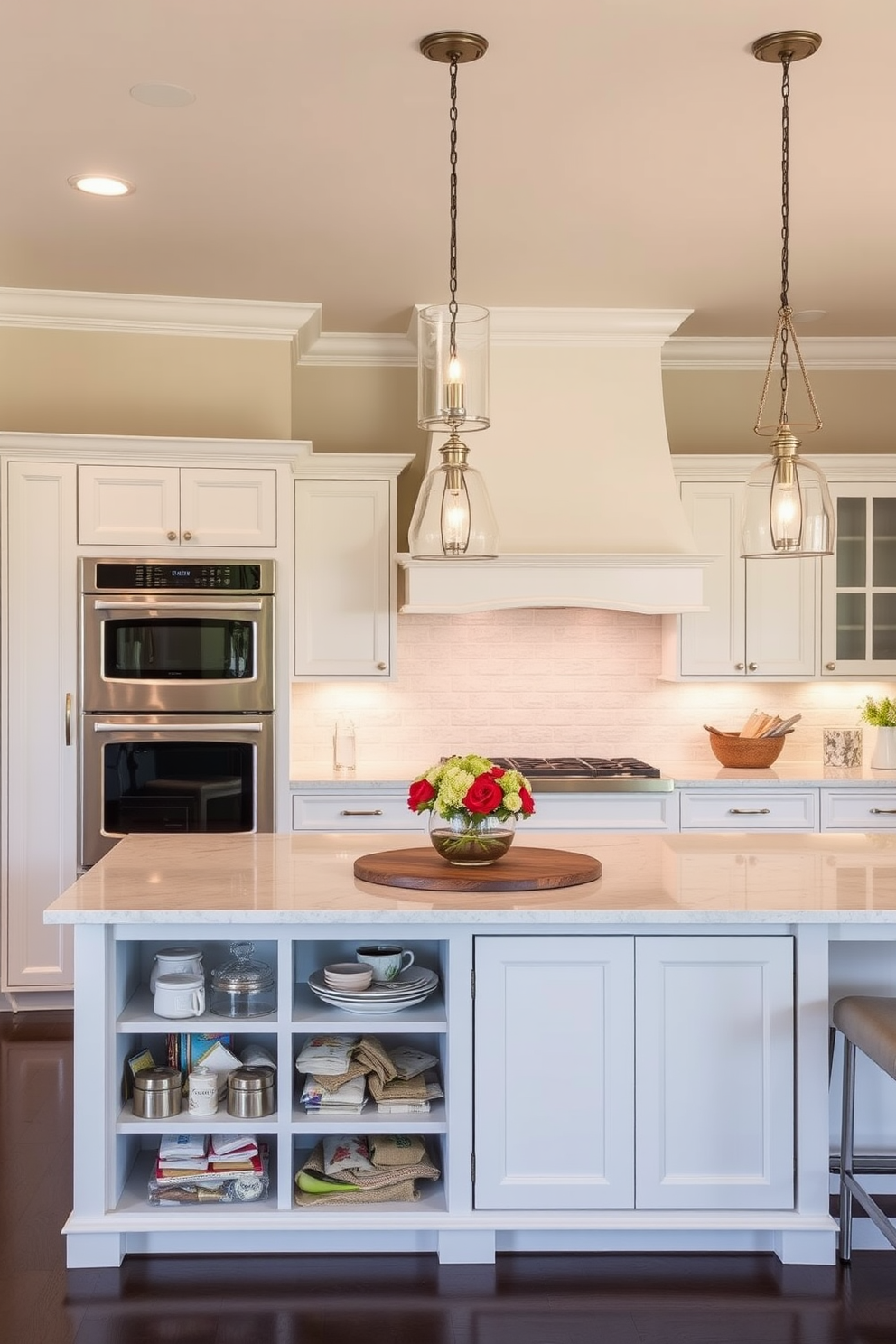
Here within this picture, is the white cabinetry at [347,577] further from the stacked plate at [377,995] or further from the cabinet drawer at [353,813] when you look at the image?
the stacked plate at [377,995]

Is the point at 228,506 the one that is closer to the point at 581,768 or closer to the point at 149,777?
the point at 149,777

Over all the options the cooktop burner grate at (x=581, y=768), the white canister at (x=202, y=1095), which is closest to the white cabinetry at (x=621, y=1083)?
the white canister at (x=202, y=1095)

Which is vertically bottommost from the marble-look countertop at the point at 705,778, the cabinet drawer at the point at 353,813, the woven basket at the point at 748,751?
the cabinet drawer at the point at 353,813

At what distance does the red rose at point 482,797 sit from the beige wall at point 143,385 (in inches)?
107

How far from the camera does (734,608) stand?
5.43m

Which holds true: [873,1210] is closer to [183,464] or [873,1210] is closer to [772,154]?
[772,154]

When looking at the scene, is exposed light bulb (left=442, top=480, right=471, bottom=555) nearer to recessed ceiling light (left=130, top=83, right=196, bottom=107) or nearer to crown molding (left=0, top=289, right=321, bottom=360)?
recessed ceiling light (left=130, top=83, right=196, bottom=107)

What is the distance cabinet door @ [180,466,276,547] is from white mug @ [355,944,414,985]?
227 cm

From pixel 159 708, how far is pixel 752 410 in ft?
9.87

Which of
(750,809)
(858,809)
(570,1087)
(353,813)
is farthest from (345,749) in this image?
(570,1087)

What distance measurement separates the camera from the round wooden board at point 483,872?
2908 mm

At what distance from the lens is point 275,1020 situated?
2.91 m

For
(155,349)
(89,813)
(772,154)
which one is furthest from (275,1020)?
(155,349)

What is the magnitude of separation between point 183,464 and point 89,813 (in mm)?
1392
